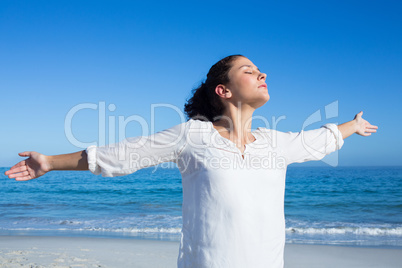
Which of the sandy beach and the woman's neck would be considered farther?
the sandy beach

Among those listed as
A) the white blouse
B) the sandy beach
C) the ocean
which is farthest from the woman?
the ocean

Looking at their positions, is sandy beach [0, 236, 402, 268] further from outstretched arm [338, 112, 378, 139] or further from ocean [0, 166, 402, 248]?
outstretched arm [338, 112, 378, 139]

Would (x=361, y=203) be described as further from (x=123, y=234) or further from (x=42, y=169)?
(x=42, y=169)

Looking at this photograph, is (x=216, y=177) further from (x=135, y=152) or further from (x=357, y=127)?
(x=357, y=127)

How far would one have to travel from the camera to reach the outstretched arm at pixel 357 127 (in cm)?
204

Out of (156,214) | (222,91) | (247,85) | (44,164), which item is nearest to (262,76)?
(247,85)

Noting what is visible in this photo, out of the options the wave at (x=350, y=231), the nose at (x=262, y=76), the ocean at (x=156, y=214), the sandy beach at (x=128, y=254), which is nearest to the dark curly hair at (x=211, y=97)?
the nose at (x=262, y=76)

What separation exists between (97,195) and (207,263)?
18484 millimetres

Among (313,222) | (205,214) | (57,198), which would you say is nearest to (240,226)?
(205,214)

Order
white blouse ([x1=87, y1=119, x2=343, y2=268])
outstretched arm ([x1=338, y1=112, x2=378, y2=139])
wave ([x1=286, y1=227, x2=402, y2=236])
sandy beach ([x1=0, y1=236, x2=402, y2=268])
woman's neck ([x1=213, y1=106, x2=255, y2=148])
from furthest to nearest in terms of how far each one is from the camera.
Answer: wave ([x1=286, y1=227, x2=402, y2=236]) < sandy beach ([x1=0, y1=236, x2=402, y2=268]) < outstretched arm ([x1=338, y1=112, x2=378, y2=139]) < woman's neck ([x1=213, y1=106, x2=255, y2=148]) < white blouse ([x1=87, y1=119, x2=343, y2=268])

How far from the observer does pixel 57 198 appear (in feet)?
57.7

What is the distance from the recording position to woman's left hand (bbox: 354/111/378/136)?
82.4 inches

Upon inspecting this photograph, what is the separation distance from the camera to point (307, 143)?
1.89 m

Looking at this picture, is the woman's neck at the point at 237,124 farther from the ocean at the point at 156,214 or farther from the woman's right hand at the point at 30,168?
the ocean at the point at 156,214
